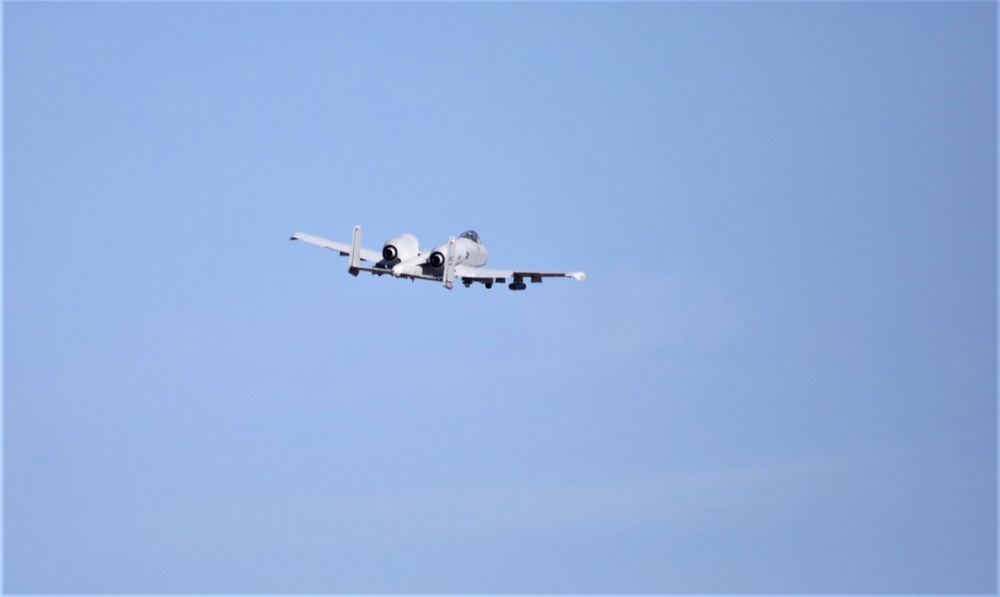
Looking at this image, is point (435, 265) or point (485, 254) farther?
point (485, 254)

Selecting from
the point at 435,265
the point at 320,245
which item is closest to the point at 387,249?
the point at 435,265

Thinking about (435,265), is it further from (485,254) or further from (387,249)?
(485,254)

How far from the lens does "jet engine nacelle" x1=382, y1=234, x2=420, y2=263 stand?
9569 centimetres

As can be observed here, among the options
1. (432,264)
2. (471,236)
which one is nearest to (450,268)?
(432,264)

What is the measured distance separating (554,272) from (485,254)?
7827 mm

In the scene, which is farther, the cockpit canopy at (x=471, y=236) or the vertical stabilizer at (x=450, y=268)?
the cockpit canopy at (x=471, y=236)

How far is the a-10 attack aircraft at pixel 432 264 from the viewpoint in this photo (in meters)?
95.1

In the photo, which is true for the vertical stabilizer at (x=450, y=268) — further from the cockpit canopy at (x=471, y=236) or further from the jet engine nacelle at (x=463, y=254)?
the cockpit canopy at (x=471, y=236)

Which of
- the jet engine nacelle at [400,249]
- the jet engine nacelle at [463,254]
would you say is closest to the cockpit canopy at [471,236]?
the jet engine nacelle at [463,254]

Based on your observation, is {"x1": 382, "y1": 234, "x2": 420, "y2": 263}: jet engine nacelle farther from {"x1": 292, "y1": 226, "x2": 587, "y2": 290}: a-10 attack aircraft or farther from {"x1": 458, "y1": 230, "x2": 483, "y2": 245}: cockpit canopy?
{"x1": 458, "y1": 230, "x2": 483, "y2": 245}: cockpit canopy

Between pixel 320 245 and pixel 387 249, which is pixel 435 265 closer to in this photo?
pixel 387 249

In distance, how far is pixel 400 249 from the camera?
3775 inches

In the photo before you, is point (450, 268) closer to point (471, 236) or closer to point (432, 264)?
point (432, 264)

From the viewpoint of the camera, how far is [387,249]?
95750 mm
